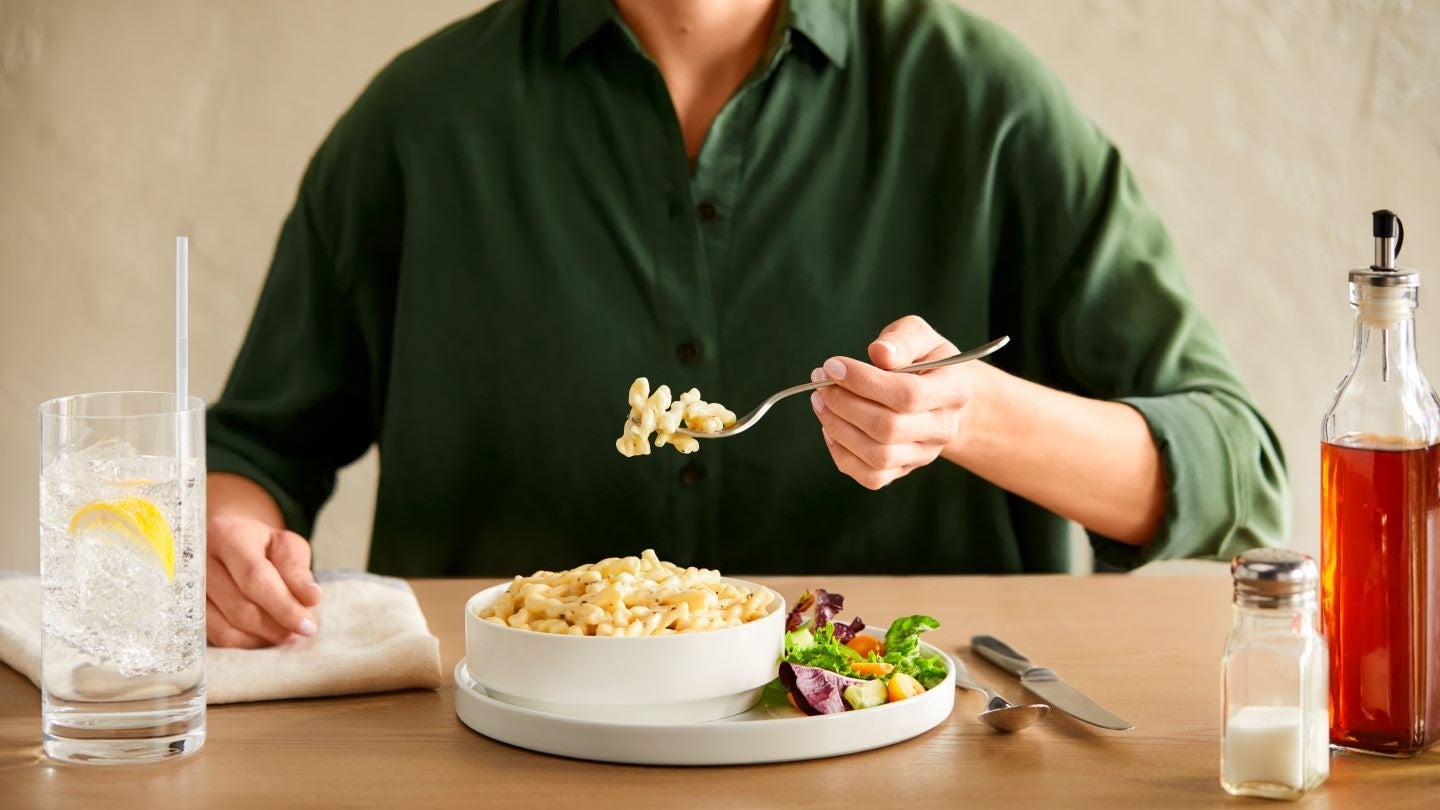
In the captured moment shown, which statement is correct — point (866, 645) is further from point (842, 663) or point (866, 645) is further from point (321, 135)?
point (321, 135)

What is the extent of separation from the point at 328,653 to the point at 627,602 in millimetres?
332

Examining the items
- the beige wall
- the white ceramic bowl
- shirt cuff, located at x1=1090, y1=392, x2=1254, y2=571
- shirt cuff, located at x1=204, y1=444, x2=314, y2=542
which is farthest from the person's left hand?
the beige wall

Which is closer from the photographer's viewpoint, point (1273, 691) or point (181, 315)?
point (1273, 691)

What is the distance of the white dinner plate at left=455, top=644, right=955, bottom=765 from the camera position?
3.29 feet

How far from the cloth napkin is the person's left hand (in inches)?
15.1

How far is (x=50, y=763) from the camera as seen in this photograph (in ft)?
3.36

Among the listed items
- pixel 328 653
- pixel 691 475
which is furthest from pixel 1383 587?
pixel 691 475

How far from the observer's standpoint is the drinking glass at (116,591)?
101 cm

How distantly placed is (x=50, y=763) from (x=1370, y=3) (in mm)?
2710

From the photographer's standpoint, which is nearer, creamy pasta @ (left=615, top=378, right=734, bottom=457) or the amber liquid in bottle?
the amber liquid in bottle

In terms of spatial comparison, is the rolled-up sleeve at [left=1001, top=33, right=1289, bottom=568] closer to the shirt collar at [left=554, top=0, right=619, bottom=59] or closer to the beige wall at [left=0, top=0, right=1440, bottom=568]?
the shirt collar at [left=554, top=0, right=619, bottom=59]

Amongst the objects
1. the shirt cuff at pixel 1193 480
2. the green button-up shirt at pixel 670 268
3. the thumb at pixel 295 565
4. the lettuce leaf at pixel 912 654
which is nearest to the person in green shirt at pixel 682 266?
the green button-up shirt at pixel 670 268

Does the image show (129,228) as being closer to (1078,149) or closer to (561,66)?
(561,66)

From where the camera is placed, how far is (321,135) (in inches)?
112
